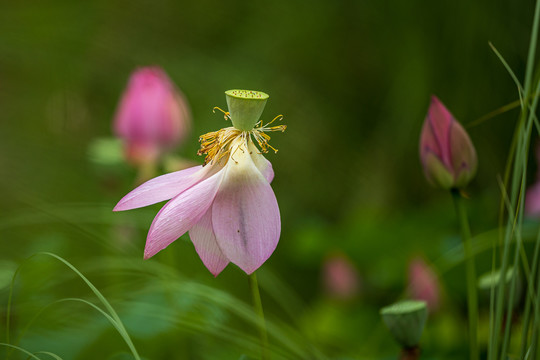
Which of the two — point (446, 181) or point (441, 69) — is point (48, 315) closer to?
point (446, 181)

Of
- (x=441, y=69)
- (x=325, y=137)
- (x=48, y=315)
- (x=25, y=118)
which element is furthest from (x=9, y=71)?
(x=48, y=315)

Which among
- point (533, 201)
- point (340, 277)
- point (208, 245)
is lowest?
Answer: point (340, 277)

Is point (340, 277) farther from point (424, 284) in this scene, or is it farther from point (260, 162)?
point (260, 162)

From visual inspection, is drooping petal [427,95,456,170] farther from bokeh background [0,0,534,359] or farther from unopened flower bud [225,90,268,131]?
bokeh background [0,0,534,359]

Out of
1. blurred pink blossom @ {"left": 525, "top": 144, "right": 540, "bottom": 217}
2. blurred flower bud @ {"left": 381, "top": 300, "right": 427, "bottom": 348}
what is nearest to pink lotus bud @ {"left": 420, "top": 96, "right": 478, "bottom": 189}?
blurred flower bud @ {"left": 381, "top": 300, "right": 427, "bottom": 348}

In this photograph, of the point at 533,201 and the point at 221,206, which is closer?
the point at 221,206

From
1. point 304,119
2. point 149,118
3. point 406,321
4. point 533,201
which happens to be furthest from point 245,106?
point 304,119
